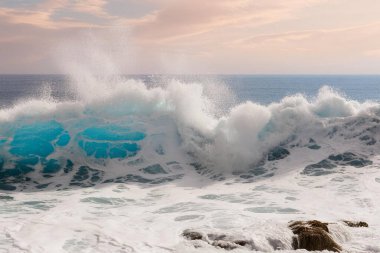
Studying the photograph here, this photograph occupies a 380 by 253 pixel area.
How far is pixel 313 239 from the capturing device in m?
8.85

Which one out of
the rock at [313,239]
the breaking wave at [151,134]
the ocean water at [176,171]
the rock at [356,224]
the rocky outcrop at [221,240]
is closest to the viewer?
the rock at [313,239]

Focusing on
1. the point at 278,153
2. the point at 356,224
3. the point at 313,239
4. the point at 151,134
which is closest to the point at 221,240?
the point at 313,239

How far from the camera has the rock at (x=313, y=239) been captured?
8664 millimetres

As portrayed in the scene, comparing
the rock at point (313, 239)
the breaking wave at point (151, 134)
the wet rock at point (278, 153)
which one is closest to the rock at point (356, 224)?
the rock at point (313, 239)

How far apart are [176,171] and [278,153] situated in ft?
17.4


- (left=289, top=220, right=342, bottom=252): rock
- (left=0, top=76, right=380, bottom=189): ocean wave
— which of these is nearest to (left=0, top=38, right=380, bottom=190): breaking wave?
(left=0, top=76, right=380, bottom=189): ocean wave

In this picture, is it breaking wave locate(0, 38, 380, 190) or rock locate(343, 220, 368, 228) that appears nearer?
rock locate(343, 220, 368, 228)

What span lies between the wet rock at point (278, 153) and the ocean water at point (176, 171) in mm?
51

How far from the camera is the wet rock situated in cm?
1952

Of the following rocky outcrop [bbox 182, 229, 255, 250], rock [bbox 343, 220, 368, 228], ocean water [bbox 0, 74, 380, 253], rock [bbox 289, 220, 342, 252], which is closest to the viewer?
rock [bbox 289, 220, 342, 252]

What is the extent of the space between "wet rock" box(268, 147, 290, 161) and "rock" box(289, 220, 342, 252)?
10.2 m

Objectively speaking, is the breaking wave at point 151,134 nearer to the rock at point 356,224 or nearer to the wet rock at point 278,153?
the wet rock at point 278,153

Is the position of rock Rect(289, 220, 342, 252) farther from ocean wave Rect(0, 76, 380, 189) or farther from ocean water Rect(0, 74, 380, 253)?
ocean wave Rect(0, 76, 380, 189)

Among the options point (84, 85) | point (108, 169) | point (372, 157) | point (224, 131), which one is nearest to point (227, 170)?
point (224, 131)
